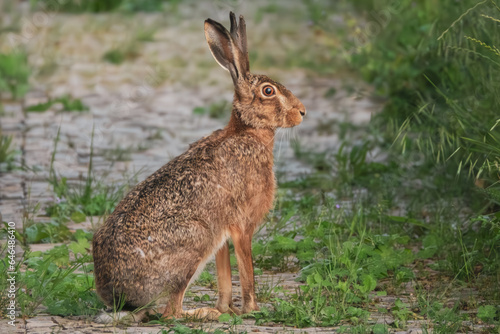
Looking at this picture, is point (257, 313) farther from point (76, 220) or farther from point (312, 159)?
point (312, 159)

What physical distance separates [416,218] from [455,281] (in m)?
1.42

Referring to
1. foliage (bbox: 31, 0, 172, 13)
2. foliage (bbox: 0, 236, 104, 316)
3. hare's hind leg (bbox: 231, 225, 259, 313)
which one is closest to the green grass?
foliage (bbox: 0, 236, 104, 316)

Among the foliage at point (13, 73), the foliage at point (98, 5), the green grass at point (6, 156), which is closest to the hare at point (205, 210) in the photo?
the green grass at point (6, 156)

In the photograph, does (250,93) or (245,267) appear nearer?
(245,267)

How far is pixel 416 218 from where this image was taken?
6.66 meters

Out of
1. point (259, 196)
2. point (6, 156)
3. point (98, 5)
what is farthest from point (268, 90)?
point (98, 5)

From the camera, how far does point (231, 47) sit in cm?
510

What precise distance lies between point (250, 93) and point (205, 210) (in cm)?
82

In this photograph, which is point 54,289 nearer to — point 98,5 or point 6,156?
point 6,156

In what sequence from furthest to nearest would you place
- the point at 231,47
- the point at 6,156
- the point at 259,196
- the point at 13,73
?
the point at 13,73, the point at 6,156, the point at 231,47, the point at 259,196

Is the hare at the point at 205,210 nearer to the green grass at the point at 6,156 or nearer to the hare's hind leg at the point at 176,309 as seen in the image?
the hare's hind leg at the point at 176,309

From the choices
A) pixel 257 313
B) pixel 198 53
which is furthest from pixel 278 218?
pixel 198 53

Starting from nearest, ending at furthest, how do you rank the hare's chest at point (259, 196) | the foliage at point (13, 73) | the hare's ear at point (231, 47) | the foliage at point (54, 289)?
the foliage at point (54, 289)
the hare's chest at point (259, 196)
the hare's ear at point (231, 47)
the foliage at point (13, 73)

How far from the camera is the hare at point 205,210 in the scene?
4.46m
